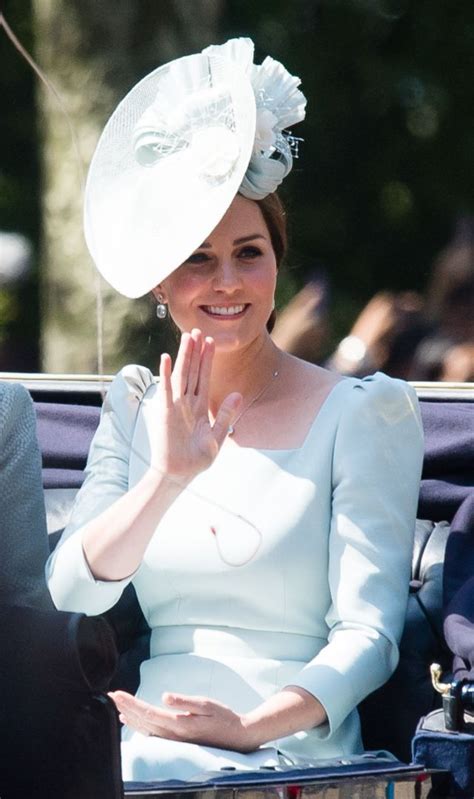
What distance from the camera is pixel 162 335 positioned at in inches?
123

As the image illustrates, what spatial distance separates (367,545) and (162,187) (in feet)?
2.01

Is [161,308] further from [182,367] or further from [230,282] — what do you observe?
[182,367]

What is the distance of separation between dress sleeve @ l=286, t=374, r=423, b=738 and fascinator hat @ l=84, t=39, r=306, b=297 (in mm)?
379

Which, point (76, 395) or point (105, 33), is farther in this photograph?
point (105, 33)

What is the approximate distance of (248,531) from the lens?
238 centimetres

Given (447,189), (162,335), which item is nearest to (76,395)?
(162,335)

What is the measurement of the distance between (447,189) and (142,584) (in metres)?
2.10

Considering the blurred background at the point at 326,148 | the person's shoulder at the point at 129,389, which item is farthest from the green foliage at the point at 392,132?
the person's shoulder at the point at 129,389

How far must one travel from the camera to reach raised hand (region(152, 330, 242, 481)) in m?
2.08

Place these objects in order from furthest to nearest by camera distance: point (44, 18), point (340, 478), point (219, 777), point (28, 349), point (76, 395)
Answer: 1. point (44, 18)
2. point (28, 349)
3. point (76, 395)
4. point (340, 478)
5. point (219, 777)

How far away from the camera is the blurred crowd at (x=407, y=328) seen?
3859 millimetres

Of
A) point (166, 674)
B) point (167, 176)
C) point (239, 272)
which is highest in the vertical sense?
point (167, 176)

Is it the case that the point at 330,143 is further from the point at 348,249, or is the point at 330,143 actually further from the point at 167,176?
the point at 167,176

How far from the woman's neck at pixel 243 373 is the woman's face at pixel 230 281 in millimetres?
70
